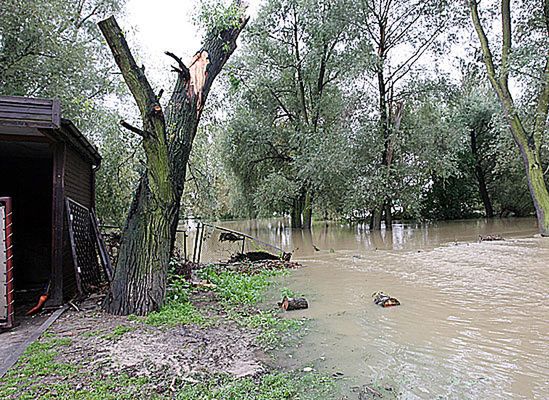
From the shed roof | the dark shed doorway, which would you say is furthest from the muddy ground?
the dark shed doorway

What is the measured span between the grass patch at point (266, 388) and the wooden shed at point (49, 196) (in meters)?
2.81

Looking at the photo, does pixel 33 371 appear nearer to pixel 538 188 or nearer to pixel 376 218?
pixel 538 188

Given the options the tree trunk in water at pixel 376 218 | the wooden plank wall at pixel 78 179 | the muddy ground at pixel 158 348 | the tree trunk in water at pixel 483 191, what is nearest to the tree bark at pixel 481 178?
the tree trunk in water at pixel 483 191

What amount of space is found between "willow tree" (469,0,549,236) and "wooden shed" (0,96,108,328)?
38.3 ft

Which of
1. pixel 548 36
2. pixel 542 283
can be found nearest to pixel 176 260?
pixel 542 283

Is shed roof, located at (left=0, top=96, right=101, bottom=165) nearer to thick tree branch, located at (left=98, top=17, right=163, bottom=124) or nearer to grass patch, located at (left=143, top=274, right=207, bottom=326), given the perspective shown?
thick tree branch, located at (left=98, top=17, right=163, bottom=124)

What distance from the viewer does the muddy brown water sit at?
2922 millimetres

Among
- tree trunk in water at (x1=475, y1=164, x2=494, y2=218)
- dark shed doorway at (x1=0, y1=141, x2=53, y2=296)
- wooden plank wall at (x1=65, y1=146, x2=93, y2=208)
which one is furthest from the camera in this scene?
→ tree trunk in water at (x1=475, y1=164, x2=494, y2=218)

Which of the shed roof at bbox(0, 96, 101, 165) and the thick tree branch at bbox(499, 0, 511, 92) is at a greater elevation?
the thick tree branch at bbox(499, 0, 511, 92)

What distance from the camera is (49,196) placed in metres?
7.57

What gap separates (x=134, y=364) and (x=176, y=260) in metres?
4.26

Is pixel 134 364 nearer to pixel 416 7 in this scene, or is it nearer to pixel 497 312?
pixel 497 312

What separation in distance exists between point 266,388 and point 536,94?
47.0 feet

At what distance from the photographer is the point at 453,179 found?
24.2 metres
